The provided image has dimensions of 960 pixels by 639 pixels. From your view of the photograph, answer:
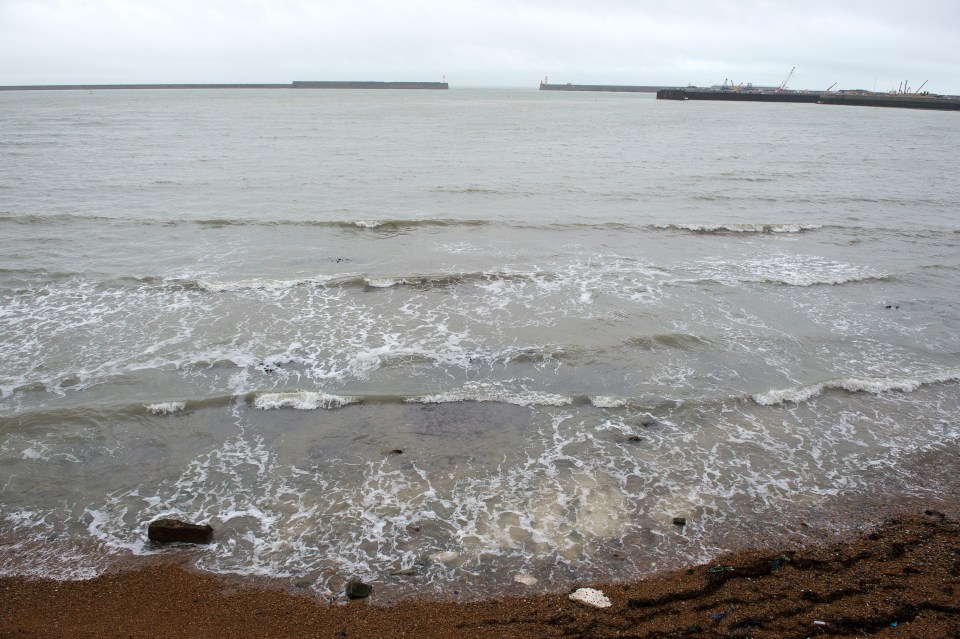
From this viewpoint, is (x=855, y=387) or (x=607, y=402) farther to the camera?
(x=855, y=387)

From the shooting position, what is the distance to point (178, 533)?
5.83m

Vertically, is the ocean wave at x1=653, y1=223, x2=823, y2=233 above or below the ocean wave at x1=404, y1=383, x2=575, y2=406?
above

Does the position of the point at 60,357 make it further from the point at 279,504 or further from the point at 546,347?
the point at 546,347

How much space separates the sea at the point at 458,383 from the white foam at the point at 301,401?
4cm

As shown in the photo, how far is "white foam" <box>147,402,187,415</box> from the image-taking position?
8.20 m

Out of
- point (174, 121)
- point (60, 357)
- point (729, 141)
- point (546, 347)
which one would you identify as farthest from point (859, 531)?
point (174, 121)

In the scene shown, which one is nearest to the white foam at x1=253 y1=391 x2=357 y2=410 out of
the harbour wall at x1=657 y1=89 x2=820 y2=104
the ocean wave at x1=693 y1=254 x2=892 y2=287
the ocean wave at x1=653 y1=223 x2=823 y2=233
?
the ocean wave at x1=693 y1=254 x2=892 y2=287

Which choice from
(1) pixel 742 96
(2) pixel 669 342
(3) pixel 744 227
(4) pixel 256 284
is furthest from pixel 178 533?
(1) pixel 742 96

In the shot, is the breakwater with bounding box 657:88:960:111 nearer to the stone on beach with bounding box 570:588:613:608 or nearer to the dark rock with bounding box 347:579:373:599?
the stone on beach with bounding box 570:588:613:608

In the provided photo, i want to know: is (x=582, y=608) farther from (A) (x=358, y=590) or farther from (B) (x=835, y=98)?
(B) (x=835, y=98)

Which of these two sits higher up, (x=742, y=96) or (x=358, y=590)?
(x=742, y=96)

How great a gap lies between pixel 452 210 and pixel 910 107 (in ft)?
467

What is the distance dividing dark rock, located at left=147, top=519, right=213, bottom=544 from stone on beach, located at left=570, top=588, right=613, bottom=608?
3.85 m

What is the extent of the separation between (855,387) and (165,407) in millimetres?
10896
